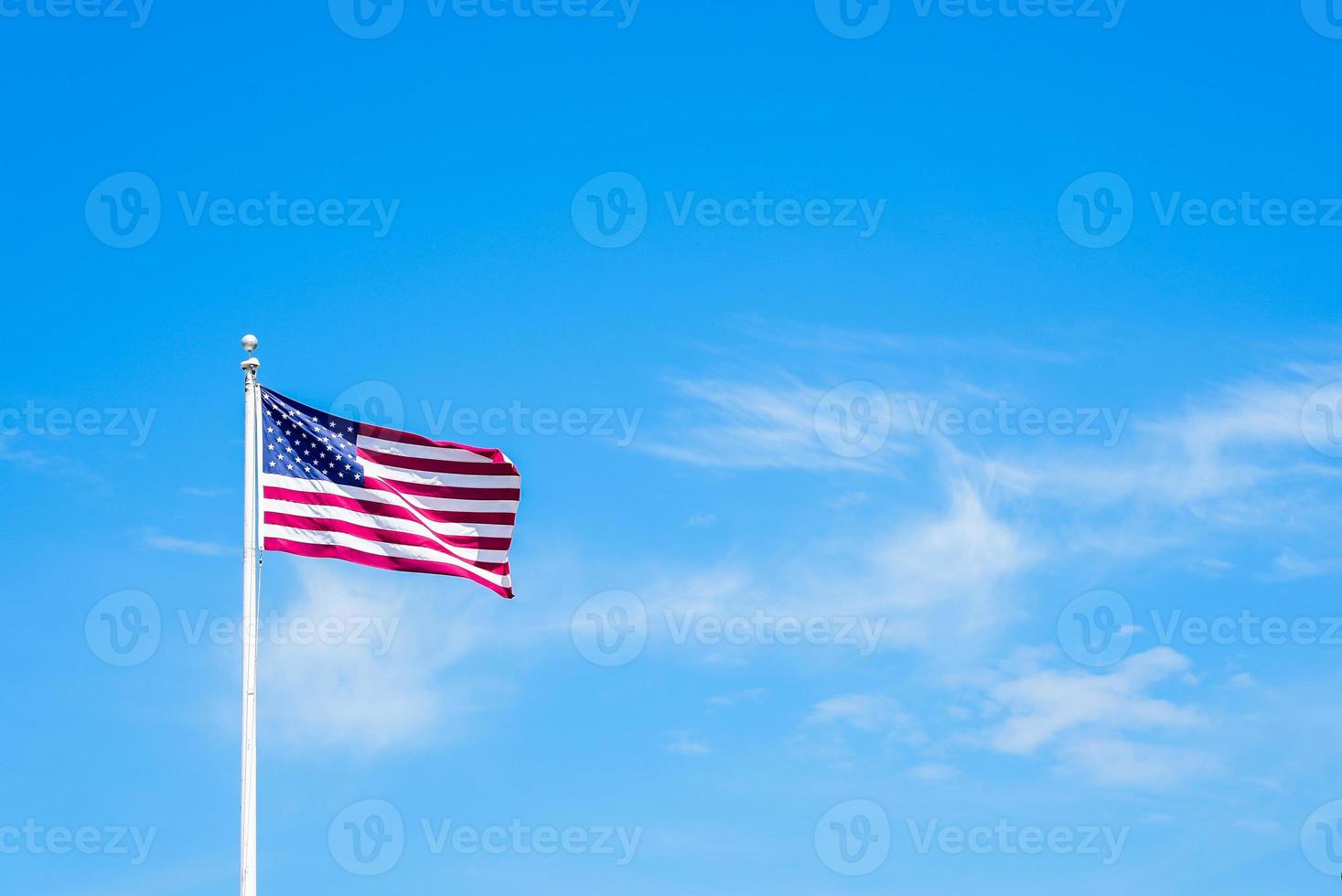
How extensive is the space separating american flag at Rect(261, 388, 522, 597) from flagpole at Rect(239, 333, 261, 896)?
34 cm

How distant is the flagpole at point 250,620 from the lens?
37469mm

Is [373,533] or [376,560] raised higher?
[373,533]

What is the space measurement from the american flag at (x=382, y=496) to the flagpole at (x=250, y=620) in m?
0.34

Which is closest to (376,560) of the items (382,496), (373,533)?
(373,533)

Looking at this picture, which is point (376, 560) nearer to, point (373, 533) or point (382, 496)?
point (373, 533)

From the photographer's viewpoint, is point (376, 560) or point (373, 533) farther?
point (373, 533)

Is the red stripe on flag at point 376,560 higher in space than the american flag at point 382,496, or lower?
lower

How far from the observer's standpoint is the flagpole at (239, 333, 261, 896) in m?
37.5

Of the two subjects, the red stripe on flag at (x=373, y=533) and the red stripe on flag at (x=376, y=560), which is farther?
the red stripe on flag at (x=373, y=533)

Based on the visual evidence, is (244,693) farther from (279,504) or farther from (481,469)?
(481,469)

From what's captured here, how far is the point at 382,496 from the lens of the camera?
136ft

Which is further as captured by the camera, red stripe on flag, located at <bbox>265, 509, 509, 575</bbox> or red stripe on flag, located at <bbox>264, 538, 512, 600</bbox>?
red stripe on flag, located at <bbox>265, 509, 509, 575</bbox>

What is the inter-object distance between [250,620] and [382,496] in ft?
13.4

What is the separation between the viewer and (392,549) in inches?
1633
